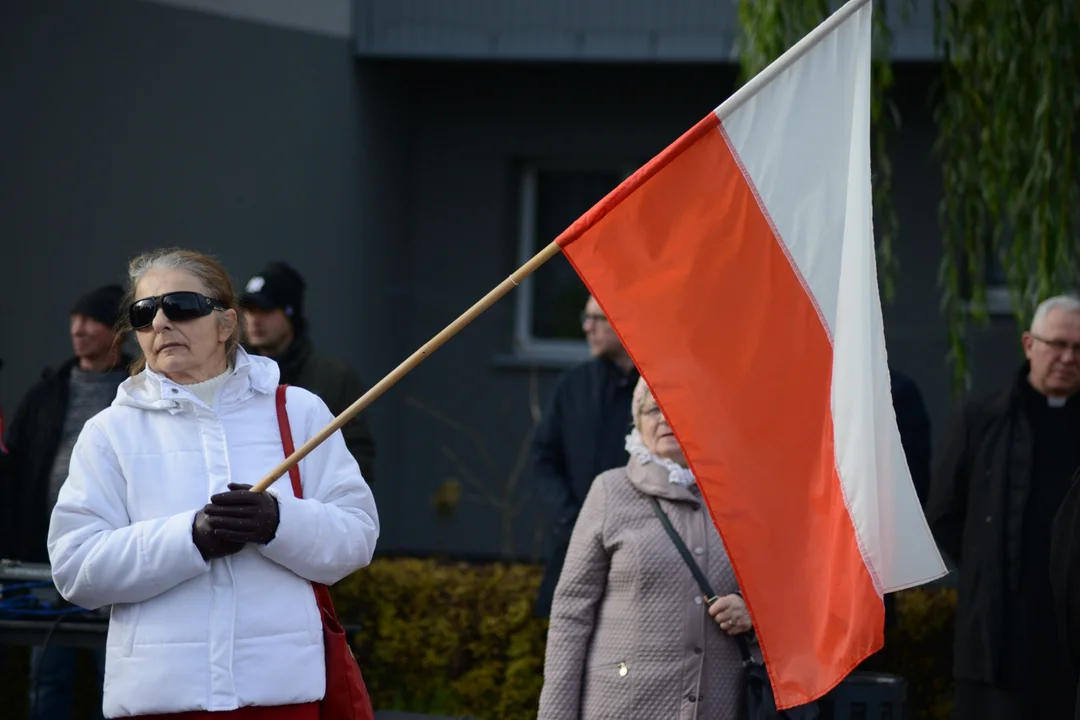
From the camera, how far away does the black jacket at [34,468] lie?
6.30m

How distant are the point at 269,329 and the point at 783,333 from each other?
3203mm

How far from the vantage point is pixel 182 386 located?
350 cm

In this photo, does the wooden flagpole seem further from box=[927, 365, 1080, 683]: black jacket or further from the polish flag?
box=[927, 365, 1080, 683]: black jacket

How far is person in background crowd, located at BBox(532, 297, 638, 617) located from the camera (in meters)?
6.32

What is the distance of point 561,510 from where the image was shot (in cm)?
633

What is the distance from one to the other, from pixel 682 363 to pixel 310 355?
3.13 m

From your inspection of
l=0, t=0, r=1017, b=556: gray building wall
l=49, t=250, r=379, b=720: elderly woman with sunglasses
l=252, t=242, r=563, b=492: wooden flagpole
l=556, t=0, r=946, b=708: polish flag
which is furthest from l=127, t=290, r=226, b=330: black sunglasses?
l=0, t=0, r=1017, b=556: gray building wall

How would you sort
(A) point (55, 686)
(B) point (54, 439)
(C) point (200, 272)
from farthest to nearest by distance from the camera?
(B) point (54, 439) < (A) point (55, 686) < (C) point (200, 272)

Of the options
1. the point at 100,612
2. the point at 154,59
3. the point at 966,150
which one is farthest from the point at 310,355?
the point at 154,59

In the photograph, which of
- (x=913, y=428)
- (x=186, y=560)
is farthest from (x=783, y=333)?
(x=913, y=428)

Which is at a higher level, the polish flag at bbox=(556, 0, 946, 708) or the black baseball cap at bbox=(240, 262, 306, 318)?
the black baseball cap at bbox=(240, 262, 306, 318)

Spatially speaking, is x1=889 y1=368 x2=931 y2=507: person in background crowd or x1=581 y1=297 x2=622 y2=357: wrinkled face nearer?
x1=889 y1=368 x2=931 y2=507: person in background crowd

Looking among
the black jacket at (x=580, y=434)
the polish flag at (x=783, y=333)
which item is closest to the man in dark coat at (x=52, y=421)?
the black jacket at (x=580, y=434)

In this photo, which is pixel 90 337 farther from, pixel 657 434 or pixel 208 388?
pixel 208 388
